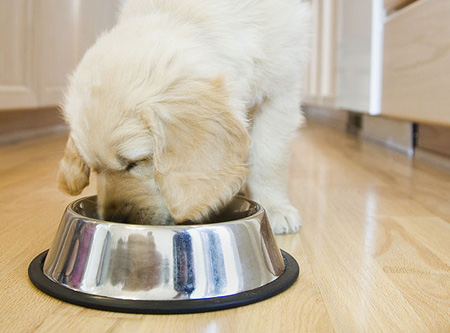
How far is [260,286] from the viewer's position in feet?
3.72

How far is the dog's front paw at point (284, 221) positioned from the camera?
1655mm

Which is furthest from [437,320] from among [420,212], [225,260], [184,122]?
[420,212]

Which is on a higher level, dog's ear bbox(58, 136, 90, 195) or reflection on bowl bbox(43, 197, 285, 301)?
dog's ear bbox(58, 136, 90, 195)

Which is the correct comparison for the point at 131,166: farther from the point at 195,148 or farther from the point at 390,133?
the point at 390,133

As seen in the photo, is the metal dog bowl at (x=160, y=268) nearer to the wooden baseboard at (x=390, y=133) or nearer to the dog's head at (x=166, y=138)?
the dog's head at (x=166, y=138)

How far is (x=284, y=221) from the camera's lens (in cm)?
166

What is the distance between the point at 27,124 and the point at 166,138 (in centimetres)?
358

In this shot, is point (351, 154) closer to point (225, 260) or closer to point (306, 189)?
point (306, 189)

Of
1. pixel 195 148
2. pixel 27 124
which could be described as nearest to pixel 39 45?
pixel 27 124

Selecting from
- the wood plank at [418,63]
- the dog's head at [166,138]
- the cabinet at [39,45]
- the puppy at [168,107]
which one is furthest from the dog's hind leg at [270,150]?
the cabinet at [39,45]

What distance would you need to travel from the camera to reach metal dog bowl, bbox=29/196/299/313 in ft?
3.45

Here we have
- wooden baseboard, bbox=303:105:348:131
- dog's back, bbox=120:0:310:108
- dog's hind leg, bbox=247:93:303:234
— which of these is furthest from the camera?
wooden baseboard, bbox=303:105:348:131

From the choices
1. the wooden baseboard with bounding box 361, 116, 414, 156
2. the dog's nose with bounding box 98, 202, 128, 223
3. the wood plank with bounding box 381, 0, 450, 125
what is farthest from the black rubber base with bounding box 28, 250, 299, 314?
the wooden baseboard with bounding box 361, 116, 414, 156

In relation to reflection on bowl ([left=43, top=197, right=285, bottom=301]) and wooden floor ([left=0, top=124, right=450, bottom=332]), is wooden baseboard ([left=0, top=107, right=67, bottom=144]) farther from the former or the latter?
reflection on bowl ([left=43, top=197, right=285, bottom=301])
